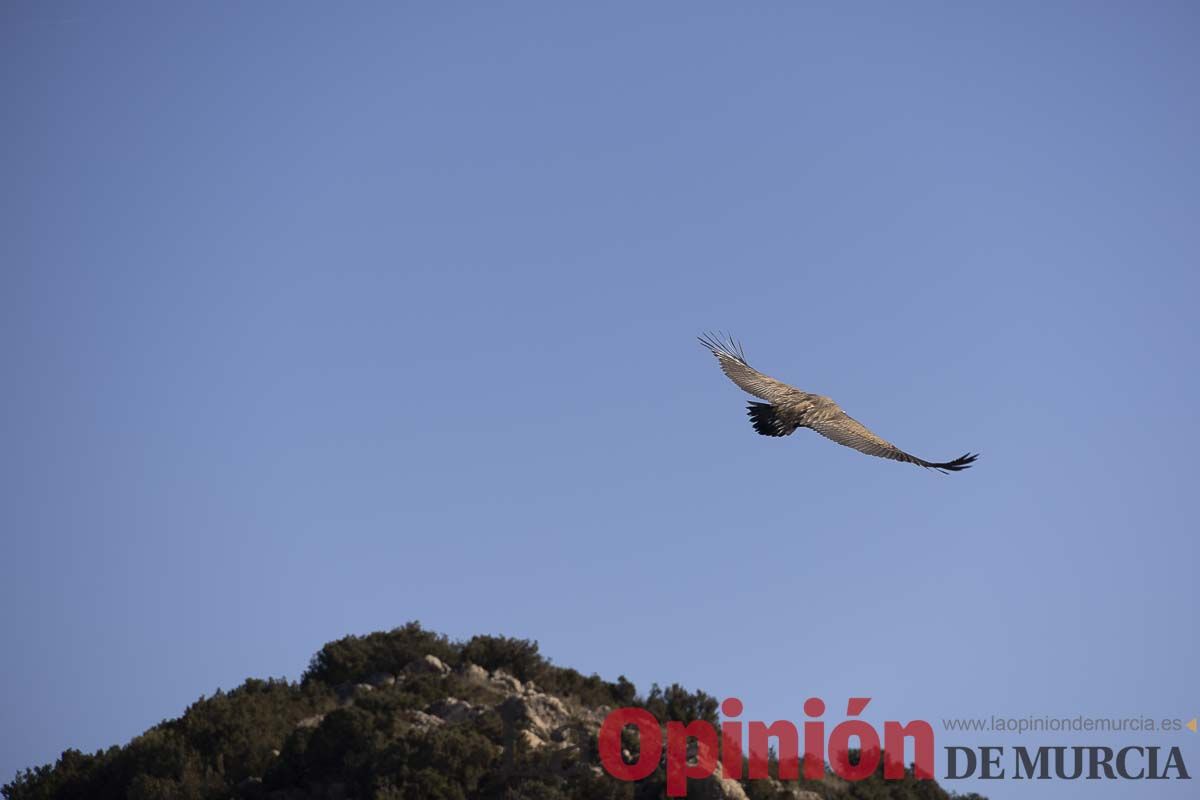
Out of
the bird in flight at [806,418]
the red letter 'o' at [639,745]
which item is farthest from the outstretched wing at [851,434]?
the red letter 'o' at [639,745]

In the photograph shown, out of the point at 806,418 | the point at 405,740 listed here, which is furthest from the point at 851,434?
the point at 405,740

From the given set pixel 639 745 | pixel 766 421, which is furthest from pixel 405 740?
pixel 766 421

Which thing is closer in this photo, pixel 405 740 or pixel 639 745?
pixel 405 740

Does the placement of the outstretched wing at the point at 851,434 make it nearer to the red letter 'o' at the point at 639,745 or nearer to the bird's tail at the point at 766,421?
the bird's tail at the point at 766,421

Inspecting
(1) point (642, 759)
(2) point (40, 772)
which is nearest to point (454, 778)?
(1) point (642, 759)

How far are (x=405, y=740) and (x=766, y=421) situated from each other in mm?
7446

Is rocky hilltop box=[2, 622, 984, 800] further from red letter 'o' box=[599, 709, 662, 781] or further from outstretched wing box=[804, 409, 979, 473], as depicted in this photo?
outstretched wing box=[804, 409, 979, 473]

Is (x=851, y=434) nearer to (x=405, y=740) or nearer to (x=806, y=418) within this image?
(x=806, y=418)

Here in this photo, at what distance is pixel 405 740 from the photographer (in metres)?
23.9

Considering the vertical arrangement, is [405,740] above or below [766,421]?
below

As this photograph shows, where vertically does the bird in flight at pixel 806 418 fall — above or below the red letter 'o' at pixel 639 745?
above

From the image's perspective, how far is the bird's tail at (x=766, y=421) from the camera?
22.4 m

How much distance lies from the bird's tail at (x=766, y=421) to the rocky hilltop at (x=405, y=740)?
5568 millimetres

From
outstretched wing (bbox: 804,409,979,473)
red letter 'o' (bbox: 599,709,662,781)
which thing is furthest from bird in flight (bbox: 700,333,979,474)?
red letter 'o' (bbox: 599,709,662,781)
